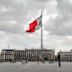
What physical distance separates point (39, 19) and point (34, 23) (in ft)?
25.5

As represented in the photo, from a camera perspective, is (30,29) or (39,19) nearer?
(30,29)

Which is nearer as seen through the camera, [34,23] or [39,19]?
[34,23]

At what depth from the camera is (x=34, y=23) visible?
218ft

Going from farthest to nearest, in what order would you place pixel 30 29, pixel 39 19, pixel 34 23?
1. pixel 39 19
2. pixel 34 23
3. pixel 30 29

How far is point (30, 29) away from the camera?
60.6 meters

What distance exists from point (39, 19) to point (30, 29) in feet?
45.5

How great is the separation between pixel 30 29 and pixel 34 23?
6102 millimetres

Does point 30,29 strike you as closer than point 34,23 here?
Yes

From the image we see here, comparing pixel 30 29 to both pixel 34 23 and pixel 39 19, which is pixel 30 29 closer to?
pixel 34 23

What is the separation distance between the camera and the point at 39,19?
74.0m

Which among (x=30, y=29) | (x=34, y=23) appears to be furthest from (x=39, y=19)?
(x=30, y=29)

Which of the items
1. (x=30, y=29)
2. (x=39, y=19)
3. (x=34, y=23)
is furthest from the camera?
(x=39, y=19)
